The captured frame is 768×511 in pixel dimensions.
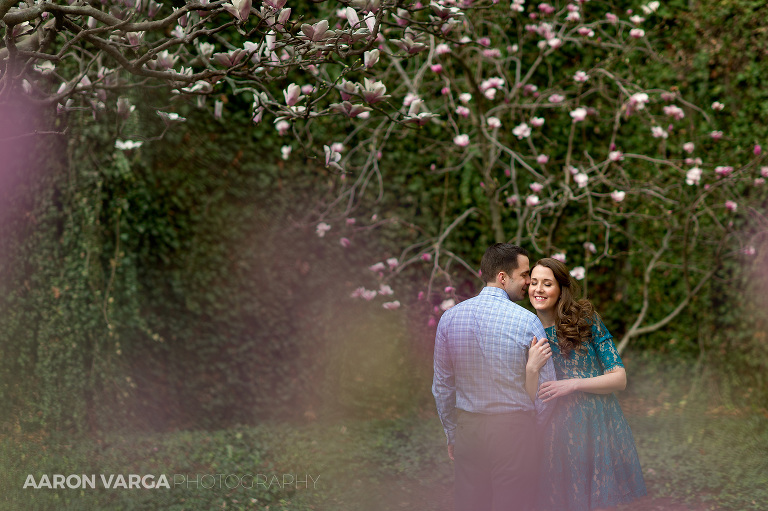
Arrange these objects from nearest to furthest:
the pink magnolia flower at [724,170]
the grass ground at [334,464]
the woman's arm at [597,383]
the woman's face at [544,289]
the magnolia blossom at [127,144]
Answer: the woman's arm at [597,383] → the woman's face at [544,289] → the grass ground at [334,464] → the magnolia blossom at [127,144] → the pink magnolia flower at [724,170]

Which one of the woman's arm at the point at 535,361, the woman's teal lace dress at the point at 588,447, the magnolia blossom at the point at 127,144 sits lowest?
the magnolia blossom at the point at 127,144

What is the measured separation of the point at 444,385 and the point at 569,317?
1.62ft

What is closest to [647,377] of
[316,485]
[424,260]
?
[424,260]

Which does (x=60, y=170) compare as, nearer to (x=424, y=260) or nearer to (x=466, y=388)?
(x=424, y=260)

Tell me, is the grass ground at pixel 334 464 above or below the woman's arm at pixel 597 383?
below

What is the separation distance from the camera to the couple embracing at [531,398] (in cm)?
226

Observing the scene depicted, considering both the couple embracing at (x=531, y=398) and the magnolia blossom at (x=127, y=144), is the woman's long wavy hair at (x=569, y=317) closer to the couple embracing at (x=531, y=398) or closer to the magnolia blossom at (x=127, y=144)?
the couple embracing at (x=531, y=398)

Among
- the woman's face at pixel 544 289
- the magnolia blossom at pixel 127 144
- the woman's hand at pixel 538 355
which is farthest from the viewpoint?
the magnolia blossom at pixel 127 144

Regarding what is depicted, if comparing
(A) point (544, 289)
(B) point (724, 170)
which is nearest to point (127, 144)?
(A) point (544, 289)

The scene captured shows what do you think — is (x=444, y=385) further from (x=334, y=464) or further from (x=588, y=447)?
(x=334, y=464)

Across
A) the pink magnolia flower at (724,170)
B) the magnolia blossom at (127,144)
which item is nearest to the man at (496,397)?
the magnolia blossom at (127,144)

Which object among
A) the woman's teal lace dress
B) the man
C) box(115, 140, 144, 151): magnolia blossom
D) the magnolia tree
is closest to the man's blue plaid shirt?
the man

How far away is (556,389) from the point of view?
2326 millimetres

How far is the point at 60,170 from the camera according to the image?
193 inches
